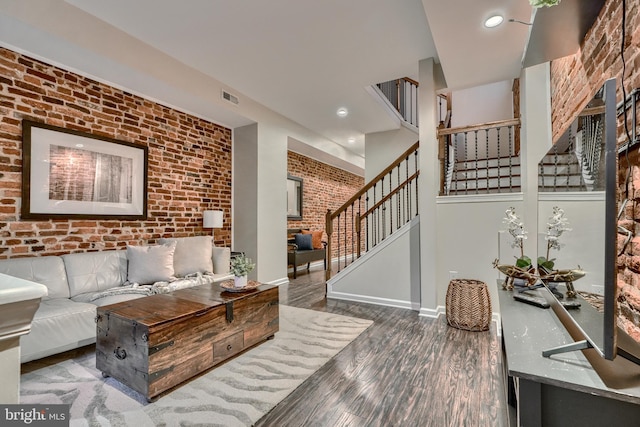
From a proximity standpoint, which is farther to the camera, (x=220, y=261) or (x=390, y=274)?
(x=220, y=261)

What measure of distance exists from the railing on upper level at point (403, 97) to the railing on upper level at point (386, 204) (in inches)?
37.2

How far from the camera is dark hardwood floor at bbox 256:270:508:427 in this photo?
177cm

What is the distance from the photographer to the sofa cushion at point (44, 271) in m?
2.58

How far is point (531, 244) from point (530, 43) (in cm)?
204

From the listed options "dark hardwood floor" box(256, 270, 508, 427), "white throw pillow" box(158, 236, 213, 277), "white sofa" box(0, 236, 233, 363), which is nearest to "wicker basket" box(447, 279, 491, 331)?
"dark hardwood floor" box(256, 270, 508, 427)

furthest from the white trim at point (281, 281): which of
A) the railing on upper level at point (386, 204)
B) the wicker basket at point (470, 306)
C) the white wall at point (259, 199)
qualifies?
the wicker basket at point (470, 306)

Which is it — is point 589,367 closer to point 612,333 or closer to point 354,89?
point 612,333

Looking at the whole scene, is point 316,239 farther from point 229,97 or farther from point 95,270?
point 95,270

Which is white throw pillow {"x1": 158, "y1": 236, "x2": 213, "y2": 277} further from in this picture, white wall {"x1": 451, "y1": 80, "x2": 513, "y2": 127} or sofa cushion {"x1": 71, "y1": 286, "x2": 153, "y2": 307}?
white wall {"x1": 451, "y1": 80, "x2": 513, "y2": 127}

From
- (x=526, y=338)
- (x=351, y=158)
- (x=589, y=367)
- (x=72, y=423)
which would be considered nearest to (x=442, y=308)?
(x=526, y=338)

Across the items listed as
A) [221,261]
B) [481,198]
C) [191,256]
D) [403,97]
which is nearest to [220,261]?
[221,261]

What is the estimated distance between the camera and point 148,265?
3.37 m

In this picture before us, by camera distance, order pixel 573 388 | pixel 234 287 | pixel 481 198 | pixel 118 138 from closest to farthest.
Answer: pixel 573 388 → pixel 234 287 → pixel 481 198 → pixel 118 138

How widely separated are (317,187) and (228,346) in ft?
18.2
